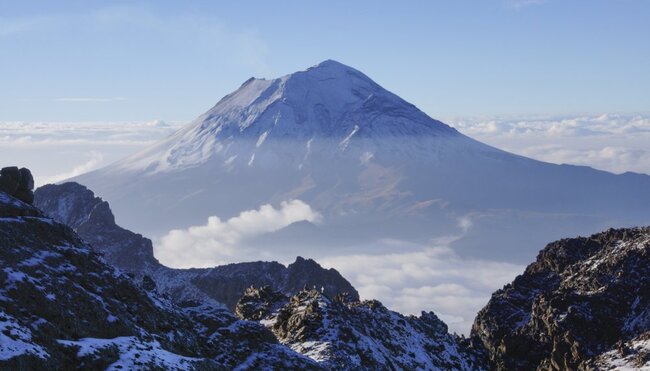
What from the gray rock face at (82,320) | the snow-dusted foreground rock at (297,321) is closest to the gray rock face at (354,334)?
the snow-dusted foreground rock at (297,321)

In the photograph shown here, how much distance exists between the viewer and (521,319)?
166 metres

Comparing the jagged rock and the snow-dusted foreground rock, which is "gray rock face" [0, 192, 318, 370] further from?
the jagged rock

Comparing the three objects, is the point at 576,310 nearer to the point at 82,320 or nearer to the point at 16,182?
the point at 16,182

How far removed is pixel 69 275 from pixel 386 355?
61252mm

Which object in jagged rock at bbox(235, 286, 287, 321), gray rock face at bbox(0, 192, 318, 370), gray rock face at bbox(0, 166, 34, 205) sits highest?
gray rock face at bbox(0, 166, 34, 205)

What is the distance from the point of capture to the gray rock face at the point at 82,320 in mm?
52438

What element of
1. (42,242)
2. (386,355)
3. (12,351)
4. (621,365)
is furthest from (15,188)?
(621,365)

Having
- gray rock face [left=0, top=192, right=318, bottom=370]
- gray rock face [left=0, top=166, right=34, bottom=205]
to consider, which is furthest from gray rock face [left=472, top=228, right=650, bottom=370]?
gray rock face [left=0, top=166, right=34, bottom=205]

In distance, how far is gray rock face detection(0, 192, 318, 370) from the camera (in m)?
52.4

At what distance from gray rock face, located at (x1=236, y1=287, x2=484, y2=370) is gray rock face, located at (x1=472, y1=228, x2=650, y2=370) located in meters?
11.1

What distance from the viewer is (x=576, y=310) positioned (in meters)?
145

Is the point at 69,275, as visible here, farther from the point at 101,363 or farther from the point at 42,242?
the point at 101,363

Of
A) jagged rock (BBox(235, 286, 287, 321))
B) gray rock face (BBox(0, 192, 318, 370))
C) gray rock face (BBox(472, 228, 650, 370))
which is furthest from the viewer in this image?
gray rock face (BBox(472, 228, 650, 370))

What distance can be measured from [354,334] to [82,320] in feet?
185
